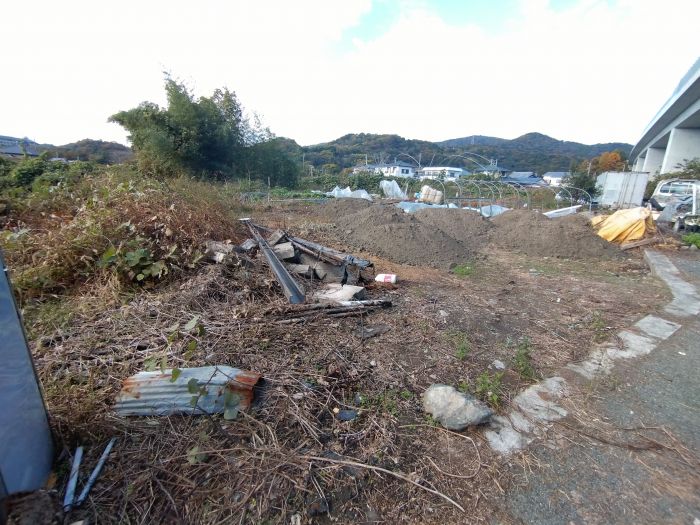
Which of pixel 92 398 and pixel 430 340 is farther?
pixel 430 340

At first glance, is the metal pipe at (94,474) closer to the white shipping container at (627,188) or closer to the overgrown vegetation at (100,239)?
the overgrown vegetation at (100,239)

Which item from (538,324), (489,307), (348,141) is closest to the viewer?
(538,324)

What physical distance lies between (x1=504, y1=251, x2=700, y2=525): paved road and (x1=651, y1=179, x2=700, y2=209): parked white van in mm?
13159

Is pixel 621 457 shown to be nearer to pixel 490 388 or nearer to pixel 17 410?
pixel 490 388

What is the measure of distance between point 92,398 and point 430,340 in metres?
2.30

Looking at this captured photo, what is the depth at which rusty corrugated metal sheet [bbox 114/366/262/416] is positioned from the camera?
5.37ft

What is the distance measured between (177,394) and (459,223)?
28.1 ft

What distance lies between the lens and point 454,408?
1857mm

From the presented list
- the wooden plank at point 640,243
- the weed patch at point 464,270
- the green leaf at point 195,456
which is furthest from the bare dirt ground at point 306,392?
the wooden plank at point 640,243

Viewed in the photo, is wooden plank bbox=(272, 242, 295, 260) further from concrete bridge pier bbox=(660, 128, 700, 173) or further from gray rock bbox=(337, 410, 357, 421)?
concrete bridge pier bbox=(660, 128, 700, 173)

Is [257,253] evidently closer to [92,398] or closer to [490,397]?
[92,398]

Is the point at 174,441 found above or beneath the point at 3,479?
beneath

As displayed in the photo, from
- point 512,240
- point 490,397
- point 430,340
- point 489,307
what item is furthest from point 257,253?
point 512,240

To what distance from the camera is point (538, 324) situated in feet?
10.9
